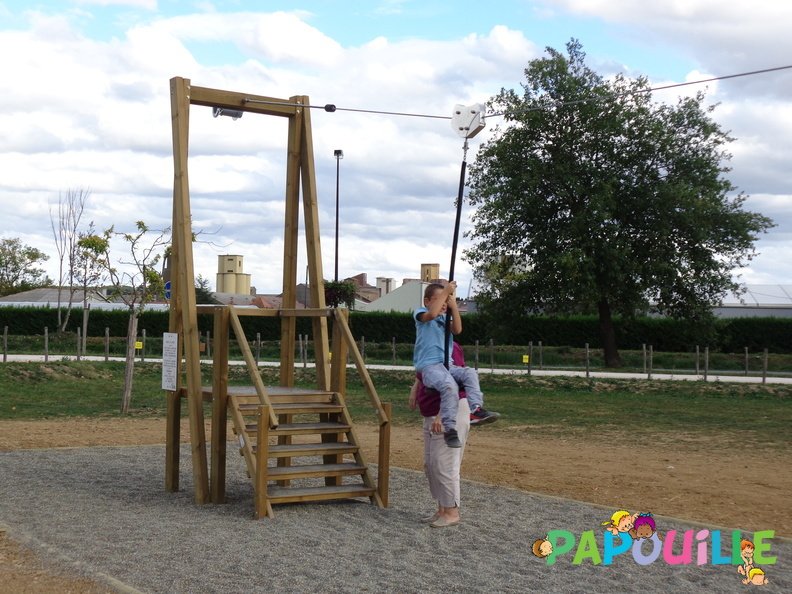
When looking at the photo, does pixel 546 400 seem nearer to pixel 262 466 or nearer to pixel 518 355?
pixel 262 466

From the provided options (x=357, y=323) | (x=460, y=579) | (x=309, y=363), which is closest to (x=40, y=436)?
(x=460, y=579)

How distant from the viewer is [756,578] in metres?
6.32

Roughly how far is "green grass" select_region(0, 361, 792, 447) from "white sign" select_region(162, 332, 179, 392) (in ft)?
26.4

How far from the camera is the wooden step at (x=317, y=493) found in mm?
8594

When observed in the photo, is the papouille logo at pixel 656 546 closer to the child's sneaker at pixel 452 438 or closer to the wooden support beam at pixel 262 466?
the child's sneaker at pixel 452 438

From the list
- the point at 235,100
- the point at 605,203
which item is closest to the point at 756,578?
the point at 235,100

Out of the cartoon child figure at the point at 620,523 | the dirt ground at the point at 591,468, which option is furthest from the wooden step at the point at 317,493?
the cartoon child figure at the point at 620,523

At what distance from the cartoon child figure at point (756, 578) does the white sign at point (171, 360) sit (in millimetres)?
5701

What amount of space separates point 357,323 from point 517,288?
15149 millimetres

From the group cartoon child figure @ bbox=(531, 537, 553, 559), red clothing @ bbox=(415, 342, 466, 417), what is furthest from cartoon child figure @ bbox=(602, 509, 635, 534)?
red clothing @ bbox=(415, 342, 466, 417)

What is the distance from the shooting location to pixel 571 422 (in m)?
19.1

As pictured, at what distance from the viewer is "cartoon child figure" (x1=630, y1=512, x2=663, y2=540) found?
7422mm

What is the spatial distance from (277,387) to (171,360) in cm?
113

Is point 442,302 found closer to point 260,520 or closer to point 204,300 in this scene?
point 260,520
